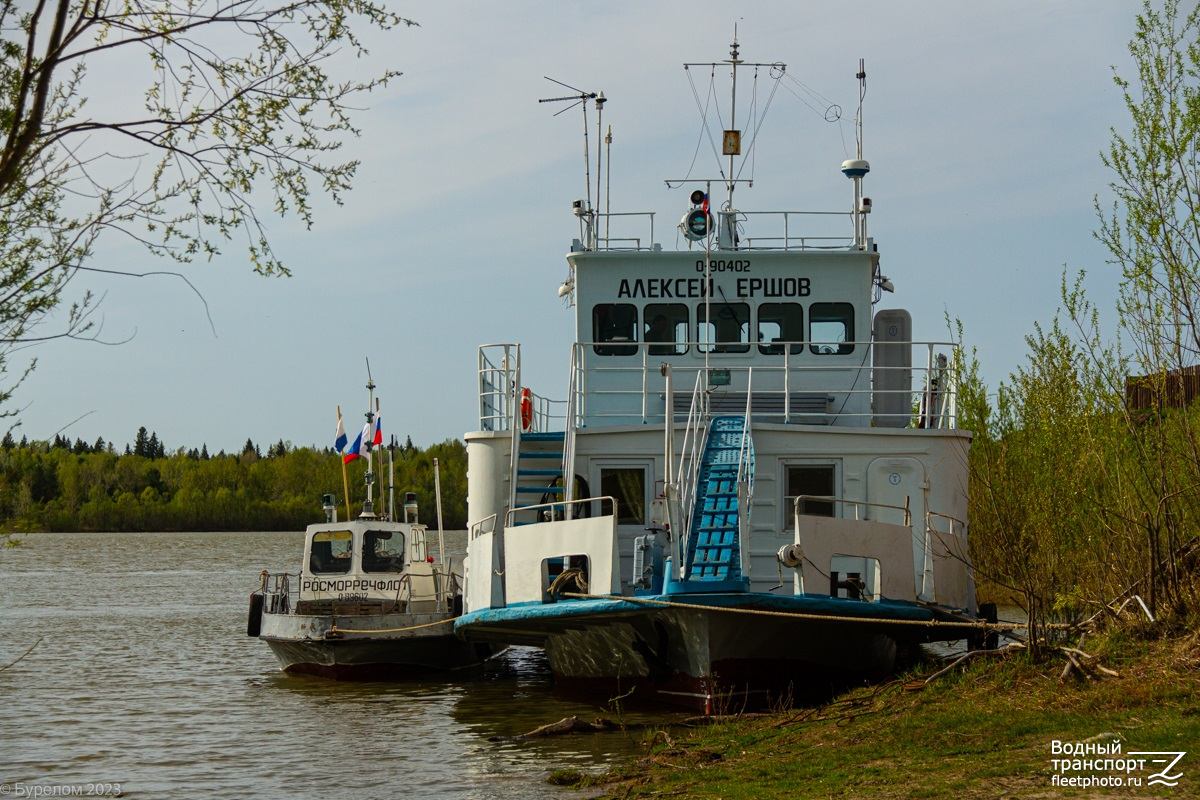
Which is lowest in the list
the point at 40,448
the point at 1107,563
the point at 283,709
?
the point at 283,709

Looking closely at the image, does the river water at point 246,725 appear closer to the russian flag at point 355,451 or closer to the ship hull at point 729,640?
the ship hull at point 729,640

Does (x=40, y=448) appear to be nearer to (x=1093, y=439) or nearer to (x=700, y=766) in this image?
(x=700, y=766)

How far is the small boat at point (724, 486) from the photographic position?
42.8 ft

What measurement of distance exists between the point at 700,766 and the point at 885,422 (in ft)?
25.1

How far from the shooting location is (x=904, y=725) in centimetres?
1074

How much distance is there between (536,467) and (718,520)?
11.1ft

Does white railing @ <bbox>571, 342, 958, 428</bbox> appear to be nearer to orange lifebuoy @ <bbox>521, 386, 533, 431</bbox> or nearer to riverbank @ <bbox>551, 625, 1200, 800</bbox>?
orange lifebuoy @ <bbox>521, 386, 533, 431</bbox>

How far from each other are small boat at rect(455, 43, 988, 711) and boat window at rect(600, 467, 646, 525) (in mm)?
26

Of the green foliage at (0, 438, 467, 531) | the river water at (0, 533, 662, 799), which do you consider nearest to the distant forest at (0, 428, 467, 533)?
the green foliage at (0, 438, 467, 531)

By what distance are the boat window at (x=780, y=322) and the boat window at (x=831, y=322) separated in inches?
6.2

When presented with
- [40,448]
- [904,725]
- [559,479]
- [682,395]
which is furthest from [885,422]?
[40,448]

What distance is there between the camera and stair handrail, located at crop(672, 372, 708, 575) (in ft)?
45.2

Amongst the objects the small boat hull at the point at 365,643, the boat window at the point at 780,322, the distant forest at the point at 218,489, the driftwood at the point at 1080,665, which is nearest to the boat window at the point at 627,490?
the boat window at the point at 780,322

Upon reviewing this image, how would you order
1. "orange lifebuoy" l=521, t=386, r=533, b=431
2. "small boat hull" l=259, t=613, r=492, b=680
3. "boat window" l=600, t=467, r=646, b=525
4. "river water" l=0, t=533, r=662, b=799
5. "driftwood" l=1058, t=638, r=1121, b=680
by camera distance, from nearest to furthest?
"driftwood" l=1058, t=638, r=1121, b=680 < "river water" l=0, t=533, r=662, b=799 < "boat window" l=600, t=467, r=646, b=525 < "orange lifebuoy" l=521, t=386, r=533, b=431 < "small boat hull" l=259, t=613, r=492, b=680
